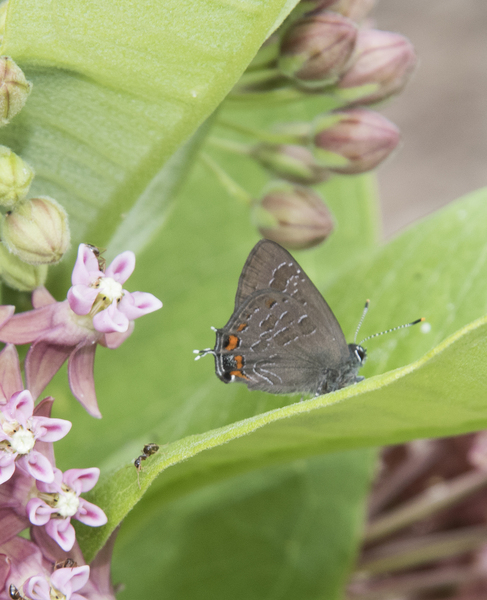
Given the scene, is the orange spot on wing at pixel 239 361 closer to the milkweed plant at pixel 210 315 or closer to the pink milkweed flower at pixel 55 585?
the milkweed plant at pixel 210 315

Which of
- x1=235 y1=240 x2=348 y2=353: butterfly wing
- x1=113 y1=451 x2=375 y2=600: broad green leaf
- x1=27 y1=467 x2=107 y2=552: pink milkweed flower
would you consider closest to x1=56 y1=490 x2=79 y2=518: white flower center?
x1=27 y1=467 x2=107 y2=552: pink milkweed flower

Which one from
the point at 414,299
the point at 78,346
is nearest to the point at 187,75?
the point at 78,346

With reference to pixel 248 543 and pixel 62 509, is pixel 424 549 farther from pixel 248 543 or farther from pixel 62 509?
pixel 62 509

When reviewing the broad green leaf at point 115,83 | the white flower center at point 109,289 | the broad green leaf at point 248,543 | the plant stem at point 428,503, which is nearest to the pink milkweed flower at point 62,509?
the white flower center at point 109,289

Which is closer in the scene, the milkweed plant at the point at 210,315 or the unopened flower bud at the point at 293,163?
the milkweed plant at the point at 210,315

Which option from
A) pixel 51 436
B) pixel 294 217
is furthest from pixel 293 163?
pixel 51 436

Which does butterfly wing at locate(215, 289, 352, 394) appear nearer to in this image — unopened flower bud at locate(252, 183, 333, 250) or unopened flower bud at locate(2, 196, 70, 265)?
unopened flower bud at locate(252, 183, 333, 250)

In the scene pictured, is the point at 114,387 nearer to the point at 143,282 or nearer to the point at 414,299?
the point at 143,282
